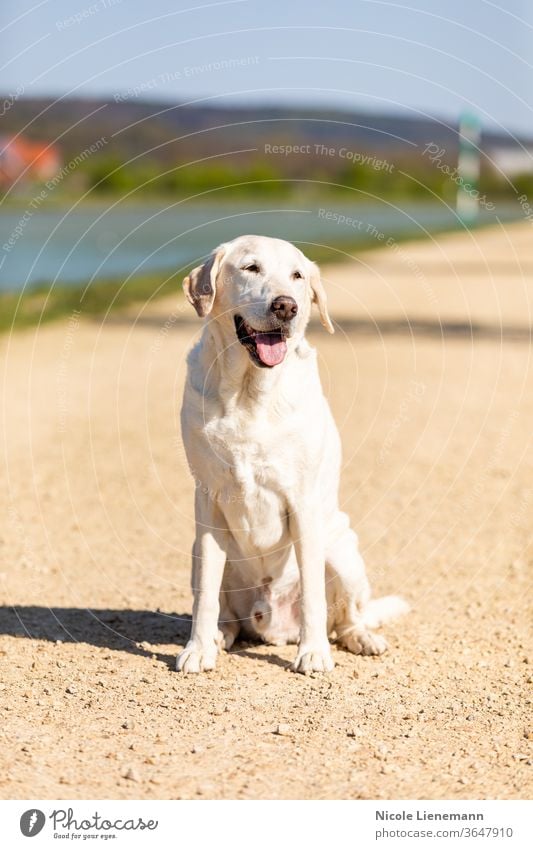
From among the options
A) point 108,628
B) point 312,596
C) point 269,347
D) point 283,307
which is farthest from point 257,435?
point 108,628

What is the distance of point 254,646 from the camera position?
276 inches

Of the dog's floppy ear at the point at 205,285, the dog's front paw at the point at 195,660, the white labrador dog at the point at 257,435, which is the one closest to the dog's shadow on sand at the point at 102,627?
the dog's front paw at the point at 195,660

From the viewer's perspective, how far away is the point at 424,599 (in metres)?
8.30

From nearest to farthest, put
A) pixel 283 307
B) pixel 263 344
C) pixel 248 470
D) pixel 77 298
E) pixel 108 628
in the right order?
pixel 283 307 → pixel 263 344 → pixel 248 470 → pixel 108 628 → pixel 77 298

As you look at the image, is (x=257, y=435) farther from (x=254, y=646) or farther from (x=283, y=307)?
(x=254, y=646)

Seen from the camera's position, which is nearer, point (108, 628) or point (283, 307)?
point (283, 307)

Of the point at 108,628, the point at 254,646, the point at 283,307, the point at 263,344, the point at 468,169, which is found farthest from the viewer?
the point at 468,169

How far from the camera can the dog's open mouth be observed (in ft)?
20.0

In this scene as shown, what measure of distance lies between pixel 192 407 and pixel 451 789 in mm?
2330

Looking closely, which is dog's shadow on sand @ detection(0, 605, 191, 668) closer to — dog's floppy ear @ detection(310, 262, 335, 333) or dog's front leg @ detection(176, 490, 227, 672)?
dog's front leg @ detection(176, 490, 227, 672)

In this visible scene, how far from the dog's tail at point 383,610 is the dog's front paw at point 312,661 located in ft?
2.25

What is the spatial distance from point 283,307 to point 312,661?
6.35 ft

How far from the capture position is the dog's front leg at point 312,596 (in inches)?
253

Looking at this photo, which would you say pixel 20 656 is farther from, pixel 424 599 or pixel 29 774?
pixel 424 599
